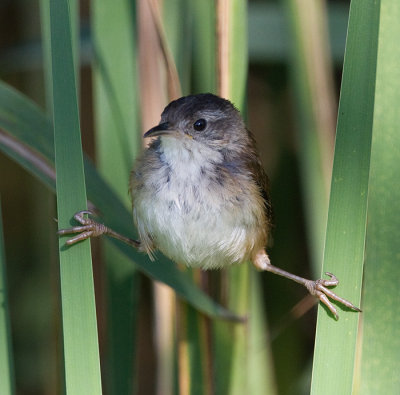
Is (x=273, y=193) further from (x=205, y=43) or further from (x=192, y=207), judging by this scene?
(x=192, y=207)

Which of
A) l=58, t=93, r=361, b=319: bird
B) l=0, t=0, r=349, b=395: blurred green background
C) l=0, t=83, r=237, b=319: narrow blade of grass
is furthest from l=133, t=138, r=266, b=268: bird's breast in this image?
l=0, t=0, r=349, b=395: blurred green background

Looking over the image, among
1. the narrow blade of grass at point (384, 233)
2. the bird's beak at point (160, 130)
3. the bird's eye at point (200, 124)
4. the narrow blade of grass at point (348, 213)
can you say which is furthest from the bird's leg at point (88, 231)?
the narrow blade of grass at point (384, 233)

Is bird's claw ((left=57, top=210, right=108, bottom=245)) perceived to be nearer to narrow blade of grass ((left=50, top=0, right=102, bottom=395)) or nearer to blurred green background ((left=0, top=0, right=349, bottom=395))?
narrow blade of grass ((left=50, top=0, right=102, bottom=395))

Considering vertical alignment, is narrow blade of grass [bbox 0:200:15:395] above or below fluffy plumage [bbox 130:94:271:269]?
below

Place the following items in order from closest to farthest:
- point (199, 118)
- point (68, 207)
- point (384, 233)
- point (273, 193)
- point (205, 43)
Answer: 1. point (68, 207)
2. point (384, 233)
3. point (199, 118)
4. point (205, 43)
5. point (273, 193)

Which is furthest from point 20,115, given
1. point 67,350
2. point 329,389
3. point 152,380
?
point 152,380

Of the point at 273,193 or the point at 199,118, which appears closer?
the point at 199,118

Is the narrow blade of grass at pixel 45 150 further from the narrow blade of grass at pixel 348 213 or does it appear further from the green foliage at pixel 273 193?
the narrow blade of grass at pixel 348 213

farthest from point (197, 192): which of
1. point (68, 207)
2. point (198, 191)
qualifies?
point (68, 207)
